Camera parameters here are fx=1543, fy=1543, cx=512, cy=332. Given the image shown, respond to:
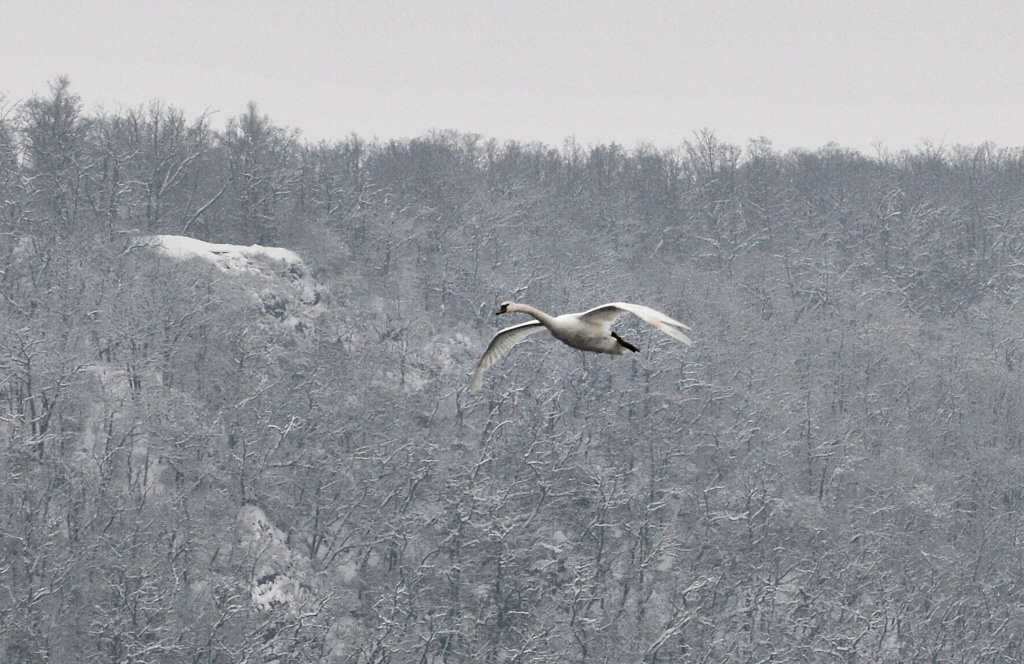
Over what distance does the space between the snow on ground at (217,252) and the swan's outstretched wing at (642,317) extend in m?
91.0

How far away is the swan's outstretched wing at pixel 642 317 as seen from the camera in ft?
49.1

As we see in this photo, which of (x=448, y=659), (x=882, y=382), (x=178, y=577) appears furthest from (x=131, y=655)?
(x=882, y=382)

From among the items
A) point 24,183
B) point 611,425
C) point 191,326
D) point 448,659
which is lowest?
point 448,659

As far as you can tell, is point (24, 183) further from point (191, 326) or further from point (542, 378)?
point (542, 378)

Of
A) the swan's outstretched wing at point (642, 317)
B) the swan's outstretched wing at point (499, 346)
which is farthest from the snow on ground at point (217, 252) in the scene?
the swan's outstretched wing at point (642, 317)

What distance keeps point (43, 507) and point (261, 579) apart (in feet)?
41.7

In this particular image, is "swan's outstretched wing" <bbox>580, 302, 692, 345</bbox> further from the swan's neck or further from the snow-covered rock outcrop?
the snow-covered rock outcrop

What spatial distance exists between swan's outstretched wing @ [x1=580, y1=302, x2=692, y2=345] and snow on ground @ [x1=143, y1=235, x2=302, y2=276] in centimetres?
9096

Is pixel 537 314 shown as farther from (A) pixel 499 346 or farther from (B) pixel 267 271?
(B) pixel 267 271

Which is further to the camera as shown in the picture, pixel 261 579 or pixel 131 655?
pixel 261 579

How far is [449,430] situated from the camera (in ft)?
338

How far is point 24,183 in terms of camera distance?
368ft

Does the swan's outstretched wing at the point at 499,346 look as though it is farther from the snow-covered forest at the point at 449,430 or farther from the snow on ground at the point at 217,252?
the snow on ground at the point at 217,252

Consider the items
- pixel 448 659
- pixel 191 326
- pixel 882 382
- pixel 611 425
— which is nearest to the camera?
pixel 448 659
